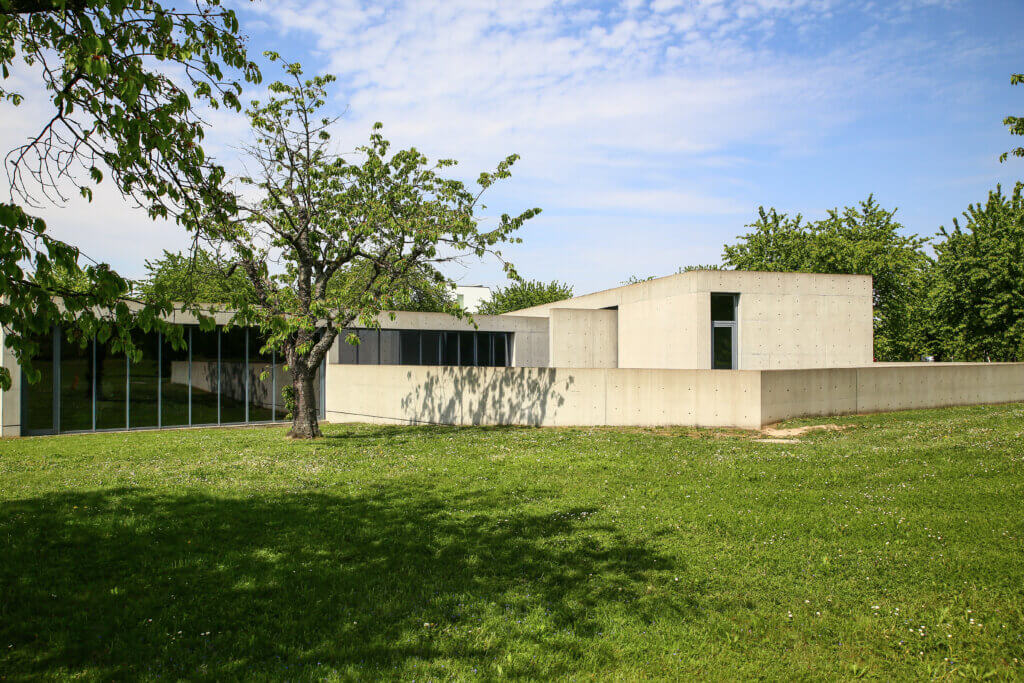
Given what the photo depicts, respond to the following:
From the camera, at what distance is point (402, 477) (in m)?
11.8

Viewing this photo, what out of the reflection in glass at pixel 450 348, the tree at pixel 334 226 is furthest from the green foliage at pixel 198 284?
the reflection in glass at pixel 450 348

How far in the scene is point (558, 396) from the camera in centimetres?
2117

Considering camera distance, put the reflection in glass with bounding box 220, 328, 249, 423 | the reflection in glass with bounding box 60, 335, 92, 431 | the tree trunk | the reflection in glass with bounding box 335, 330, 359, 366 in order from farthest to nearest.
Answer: the reflection in glass with bounding box 335, 330, 359, 366
the reflection in glass with bounding box 220, 328, 249, 423
the reflection in glass with bounding box 60, 335, 92, 431
the tree trunk

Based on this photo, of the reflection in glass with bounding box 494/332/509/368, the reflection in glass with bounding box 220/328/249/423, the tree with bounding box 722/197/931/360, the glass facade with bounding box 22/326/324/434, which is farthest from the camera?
the tree with bounding box 722/197/931/360

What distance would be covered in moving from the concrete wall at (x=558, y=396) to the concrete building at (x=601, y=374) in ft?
0.13

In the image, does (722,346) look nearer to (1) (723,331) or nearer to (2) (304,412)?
(1) (723,331)

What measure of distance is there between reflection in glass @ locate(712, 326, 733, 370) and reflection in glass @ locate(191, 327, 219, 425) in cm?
2015

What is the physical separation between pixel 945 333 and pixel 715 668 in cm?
4116

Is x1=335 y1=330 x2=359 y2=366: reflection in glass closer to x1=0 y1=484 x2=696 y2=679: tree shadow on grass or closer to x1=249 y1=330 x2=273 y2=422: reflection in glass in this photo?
x1=249 y1=330 x2=273 y2=422: reflection in glass

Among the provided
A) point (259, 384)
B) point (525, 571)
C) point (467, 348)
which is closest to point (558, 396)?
point (467, 348)

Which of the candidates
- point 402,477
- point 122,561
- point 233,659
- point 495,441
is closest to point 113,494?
point 122,561

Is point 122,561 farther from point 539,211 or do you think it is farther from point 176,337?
point 539,211

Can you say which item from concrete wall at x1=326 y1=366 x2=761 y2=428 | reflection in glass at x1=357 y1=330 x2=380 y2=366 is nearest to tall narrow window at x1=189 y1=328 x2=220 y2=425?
concrete wall at x1=326 y1=366 x2=761 y2=428

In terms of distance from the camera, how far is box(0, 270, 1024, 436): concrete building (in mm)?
19859
